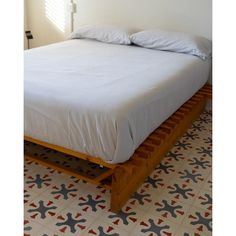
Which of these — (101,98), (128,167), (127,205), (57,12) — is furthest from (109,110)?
(57,12)

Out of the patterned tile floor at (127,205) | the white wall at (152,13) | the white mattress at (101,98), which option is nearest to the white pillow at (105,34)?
the white wall at (152,13)

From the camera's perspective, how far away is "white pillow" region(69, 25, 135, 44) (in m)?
3.27

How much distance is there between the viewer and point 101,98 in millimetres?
1683

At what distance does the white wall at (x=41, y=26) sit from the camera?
405 cm

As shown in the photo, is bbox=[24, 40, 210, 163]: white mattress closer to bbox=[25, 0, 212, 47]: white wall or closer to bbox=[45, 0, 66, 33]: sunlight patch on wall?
bbox=[25, 0, 212, 47]: white wall

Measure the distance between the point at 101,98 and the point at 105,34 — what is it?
1.88 meters

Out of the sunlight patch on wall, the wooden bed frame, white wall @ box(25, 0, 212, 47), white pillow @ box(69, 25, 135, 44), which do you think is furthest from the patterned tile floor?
the sunlight patch on wall

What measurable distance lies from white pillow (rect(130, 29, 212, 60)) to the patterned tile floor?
119 cm

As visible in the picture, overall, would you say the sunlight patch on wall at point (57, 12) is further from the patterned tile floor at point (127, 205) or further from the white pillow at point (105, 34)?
the patterned tile floor at point (127, 205)

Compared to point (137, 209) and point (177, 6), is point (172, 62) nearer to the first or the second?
point (177, 6)

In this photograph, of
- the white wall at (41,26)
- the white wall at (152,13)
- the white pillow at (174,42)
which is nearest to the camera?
the white pillow at (174,42)
